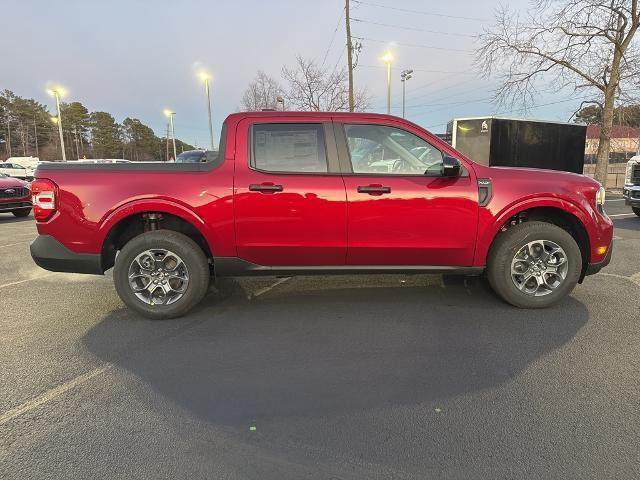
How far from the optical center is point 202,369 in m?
3.21

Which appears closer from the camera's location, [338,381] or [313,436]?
[313,436]

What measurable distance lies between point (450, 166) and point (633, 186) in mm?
9542

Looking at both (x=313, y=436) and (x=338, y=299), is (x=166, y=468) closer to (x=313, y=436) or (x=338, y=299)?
(x=313, y=436)

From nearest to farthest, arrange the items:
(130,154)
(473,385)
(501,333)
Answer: (473,385), (501,333), (130,154)

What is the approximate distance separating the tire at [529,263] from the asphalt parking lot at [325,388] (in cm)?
17

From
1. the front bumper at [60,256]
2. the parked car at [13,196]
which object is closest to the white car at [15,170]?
the parked car at [13,196]

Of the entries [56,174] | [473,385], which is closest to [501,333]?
[473,385]

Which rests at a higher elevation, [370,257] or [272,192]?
[272,192]

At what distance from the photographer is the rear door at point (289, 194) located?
13.1 ft

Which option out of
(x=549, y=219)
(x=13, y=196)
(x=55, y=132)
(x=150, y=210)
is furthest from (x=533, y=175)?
(x=55, y=132)

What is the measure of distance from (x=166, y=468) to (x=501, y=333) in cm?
282

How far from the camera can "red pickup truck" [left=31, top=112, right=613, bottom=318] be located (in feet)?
13.1

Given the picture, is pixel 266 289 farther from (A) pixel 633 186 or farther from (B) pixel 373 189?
(A) pixel 633 186

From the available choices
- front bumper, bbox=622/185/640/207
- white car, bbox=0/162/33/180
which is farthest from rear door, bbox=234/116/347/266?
white car, bbox=0/162/33/180
